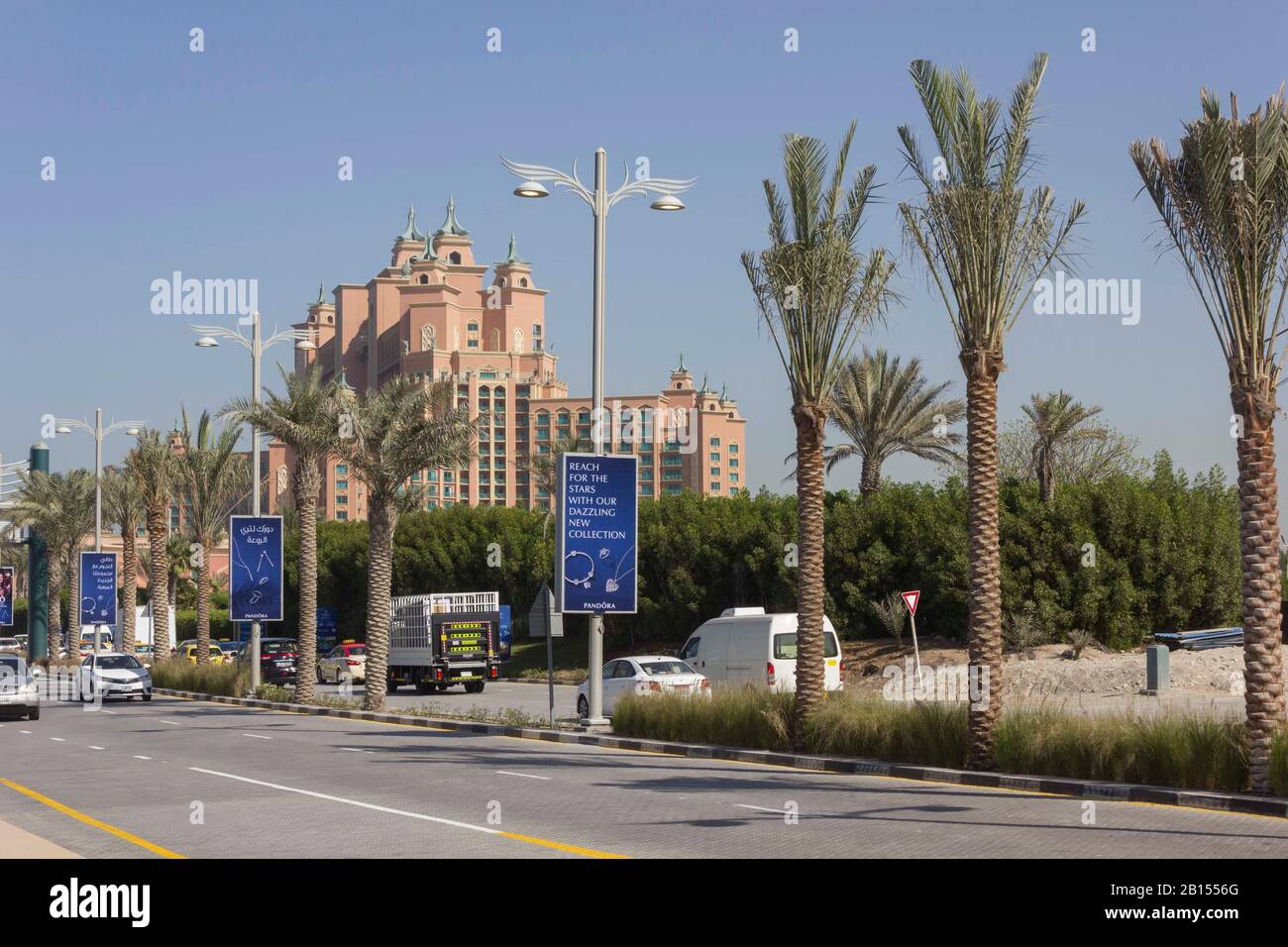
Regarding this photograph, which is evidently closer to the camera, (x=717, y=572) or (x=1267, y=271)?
(x=1267, y=271)

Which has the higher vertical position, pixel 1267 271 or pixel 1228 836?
pixel 1267 271

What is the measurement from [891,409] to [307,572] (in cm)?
2202

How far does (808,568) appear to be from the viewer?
23.0 meters

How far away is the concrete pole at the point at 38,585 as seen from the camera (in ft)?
240

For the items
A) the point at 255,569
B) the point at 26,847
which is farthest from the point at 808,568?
the point at 255,569

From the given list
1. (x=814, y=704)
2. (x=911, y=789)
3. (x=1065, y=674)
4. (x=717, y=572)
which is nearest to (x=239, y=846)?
(x=911, y=789)

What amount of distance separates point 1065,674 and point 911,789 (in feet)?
73.3

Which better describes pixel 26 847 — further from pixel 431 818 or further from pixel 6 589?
pixel 6 589

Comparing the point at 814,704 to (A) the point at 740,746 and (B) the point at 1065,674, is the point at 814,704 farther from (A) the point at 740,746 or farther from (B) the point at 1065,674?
(B) the point at 1065,674

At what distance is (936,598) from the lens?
49.4 metres

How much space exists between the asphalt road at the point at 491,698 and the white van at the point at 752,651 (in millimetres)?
3838

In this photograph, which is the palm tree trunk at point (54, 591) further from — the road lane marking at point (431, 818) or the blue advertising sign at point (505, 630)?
the road lane marking at point (431, 818)

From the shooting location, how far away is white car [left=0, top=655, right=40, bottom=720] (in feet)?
113

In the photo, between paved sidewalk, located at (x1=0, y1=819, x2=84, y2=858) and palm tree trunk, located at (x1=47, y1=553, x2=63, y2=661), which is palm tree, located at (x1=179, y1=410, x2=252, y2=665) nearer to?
palm tree trunk, located at (x1=47, y1=553, x2=63, y2=661)
